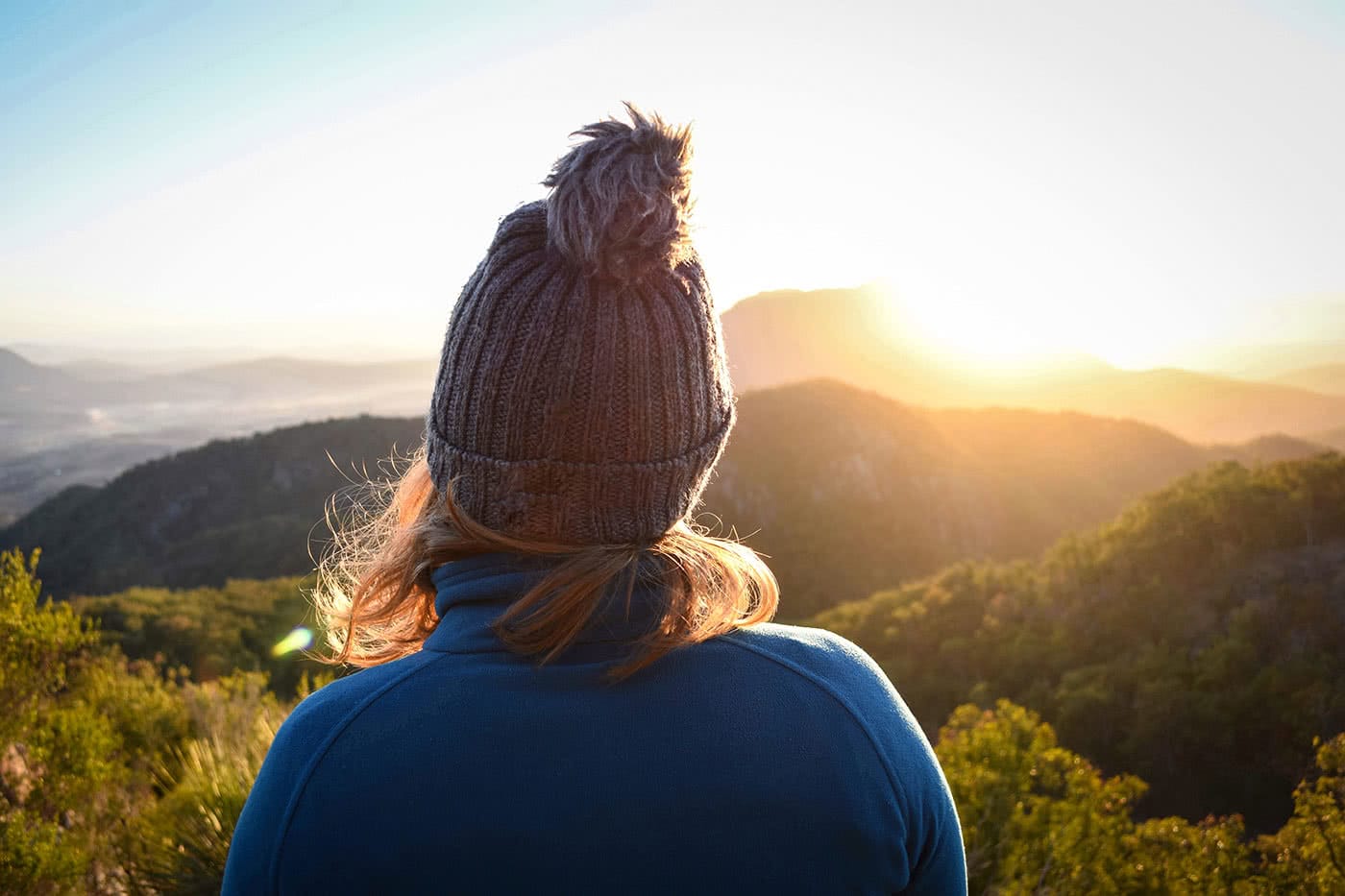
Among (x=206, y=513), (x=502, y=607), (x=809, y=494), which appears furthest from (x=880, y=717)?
(x=206, y=513)

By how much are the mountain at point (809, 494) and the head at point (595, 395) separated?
34.3m

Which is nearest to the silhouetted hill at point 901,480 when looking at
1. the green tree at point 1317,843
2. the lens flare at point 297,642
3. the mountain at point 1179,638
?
the mountain at point 1179,638

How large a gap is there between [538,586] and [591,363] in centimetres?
32

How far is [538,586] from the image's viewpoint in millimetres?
1003

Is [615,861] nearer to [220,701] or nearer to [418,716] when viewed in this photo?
[418,716]

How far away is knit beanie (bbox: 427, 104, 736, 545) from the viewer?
3.58ft

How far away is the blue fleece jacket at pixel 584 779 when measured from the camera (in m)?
0.84

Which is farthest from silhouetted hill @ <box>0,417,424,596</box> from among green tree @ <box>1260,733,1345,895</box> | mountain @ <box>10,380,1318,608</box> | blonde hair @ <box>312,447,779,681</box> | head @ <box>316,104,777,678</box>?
head @ <box>316,104,777,678</box>

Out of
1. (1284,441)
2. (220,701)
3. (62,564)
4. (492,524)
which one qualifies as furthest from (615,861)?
(62,564)

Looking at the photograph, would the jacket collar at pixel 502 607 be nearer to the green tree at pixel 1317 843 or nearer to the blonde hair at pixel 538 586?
the blonde hair at pixel 538 586

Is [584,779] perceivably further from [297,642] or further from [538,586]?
[297,642]

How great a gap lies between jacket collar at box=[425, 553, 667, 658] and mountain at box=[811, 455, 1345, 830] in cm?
1441

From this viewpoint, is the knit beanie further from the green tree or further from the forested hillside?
the green tree

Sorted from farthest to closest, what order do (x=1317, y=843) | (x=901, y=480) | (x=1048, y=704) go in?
(x=901, y=480), (x=1048, y=704), (x=1317, y=843)
